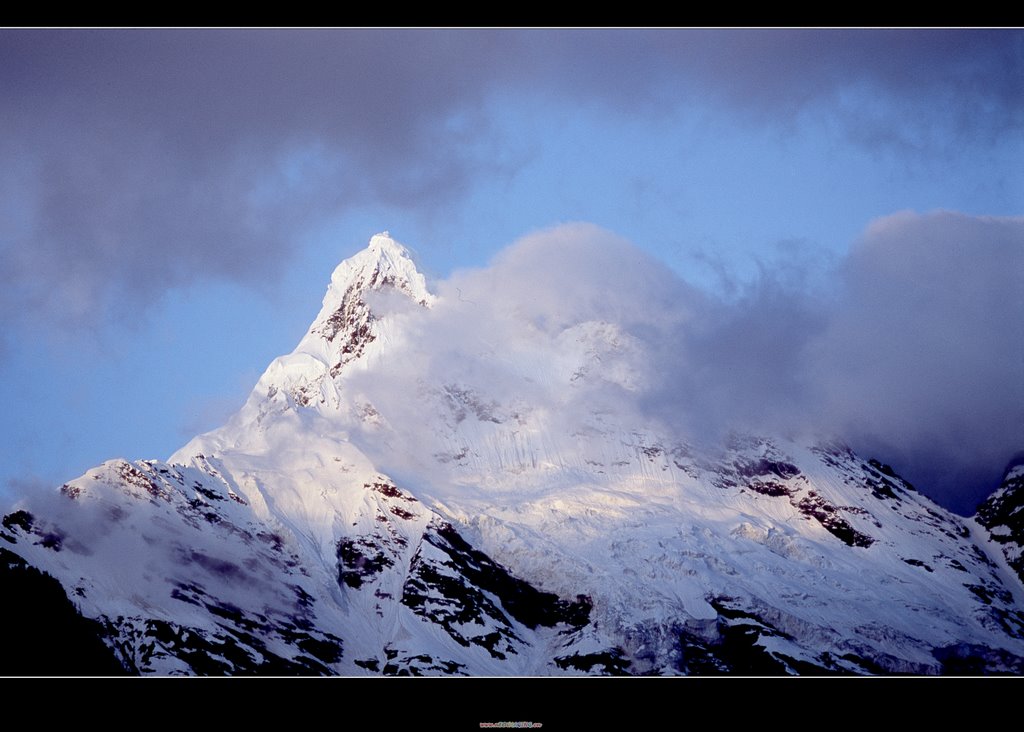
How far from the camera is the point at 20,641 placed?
1003 inches

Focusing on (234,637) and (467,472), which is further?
(467,472)

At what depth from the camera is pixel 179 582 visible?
46312 mm

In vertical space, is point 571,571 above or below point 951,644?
above

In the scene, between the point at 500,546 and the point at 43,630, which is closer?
the point at 43,630

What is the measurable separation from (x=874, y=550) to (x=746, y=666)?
20828mm
